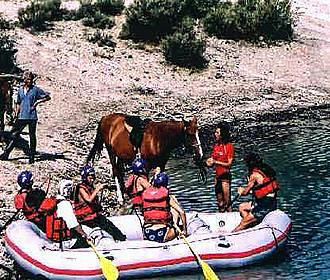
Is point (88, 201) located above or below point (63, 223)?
above

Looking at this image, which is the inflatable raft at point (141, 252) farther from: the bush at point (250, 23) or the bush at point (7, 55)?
the bush at point (250, 23)

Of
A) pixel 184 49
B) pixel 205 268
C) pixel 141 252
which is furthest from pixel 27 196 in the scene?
pixel 184 49

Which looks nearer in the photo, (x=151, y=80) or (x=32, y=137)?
(x=32, y=137)

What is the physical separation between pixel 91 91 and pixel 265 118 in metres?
→ 6.43

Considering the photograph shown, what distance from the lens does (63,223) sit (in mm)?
14195

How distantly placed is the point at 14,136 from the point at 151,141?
421 cm

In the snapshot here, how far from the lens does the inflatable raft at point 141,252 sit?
44.5 feet

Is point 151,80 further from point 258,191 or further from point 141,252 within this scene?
point 141,252

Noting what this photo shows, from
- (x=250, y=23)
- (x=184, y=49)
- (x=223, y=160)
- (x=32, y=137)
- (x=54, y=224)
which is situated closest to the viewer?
(x=54, y=224)

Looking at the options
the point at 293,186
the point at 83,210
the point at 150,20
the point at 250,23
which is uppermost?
the point at 83,210

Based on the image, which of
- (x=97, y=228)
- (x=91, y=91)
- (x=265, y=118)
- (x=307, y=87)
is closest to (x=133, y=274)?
(x=97, y=228)

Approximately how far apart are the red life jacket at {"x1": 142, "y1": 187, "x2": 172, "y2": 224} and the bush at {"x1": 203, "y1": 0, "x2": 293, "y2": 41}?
23.8 metres

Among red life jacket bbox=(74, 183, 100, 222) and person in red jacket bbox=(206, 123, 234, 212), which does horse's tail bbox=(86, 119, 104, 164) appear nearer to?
person in red jacket bbox=(206, 123, 234, 212)

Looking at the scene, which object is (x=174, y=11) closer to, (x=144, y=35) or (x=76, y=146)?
(x=144, y=35)
